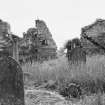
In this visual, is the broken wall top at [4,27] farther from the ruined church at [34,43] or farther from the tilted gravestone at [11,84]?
the tilted gravestone at [11,84]

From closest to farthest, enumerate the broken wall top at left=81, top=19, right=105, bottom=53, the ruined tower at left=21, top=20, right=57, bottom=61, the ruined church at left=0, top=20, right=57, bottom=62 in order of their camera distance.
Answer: the ruined church at left=0, top=20, right=57, bottom=62 → the broken wall top at left=81, top=19, right=105, bottom=53 → the ruined tower at left=21, top=20, right=57, bottom=61

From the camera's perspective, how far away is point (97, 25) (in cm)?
1611

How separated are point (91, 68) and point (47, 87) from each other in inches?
63.6

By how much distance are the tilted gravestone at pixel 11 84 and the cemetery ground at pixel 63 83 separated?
0.66 meters

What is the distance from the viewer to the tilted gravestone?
5.60 metres

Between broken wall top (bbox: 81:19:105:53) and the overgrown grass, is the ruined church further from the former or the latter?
the overgrown grass

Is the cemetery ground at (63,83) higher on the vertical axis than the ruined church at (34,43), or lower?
lower

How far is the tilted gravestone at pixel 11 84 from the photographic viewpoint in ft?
18.4

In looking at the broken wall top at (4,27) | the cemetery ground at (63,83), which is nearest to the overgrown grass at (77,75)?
the cemetery ground at (63,83)

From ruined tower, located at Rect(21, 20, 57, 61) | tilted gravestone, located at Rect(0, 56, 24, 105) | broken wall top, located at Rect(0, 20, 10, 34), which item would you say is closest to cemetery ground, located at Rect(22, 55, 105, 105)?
tilted gravestone, located at Rect(0, 56, 24, 105)

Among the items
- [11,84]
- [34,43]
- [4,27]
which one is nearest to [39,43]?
[34,43]

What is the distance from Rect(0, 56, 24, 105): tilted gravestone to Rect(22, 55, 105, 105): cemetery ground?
0.66 m

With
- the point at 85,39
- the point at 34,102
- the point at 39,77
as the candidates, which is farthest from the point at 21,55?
the point at 34,102

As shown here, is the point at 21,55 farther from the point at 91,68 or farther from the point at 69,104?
the point at 69,104
